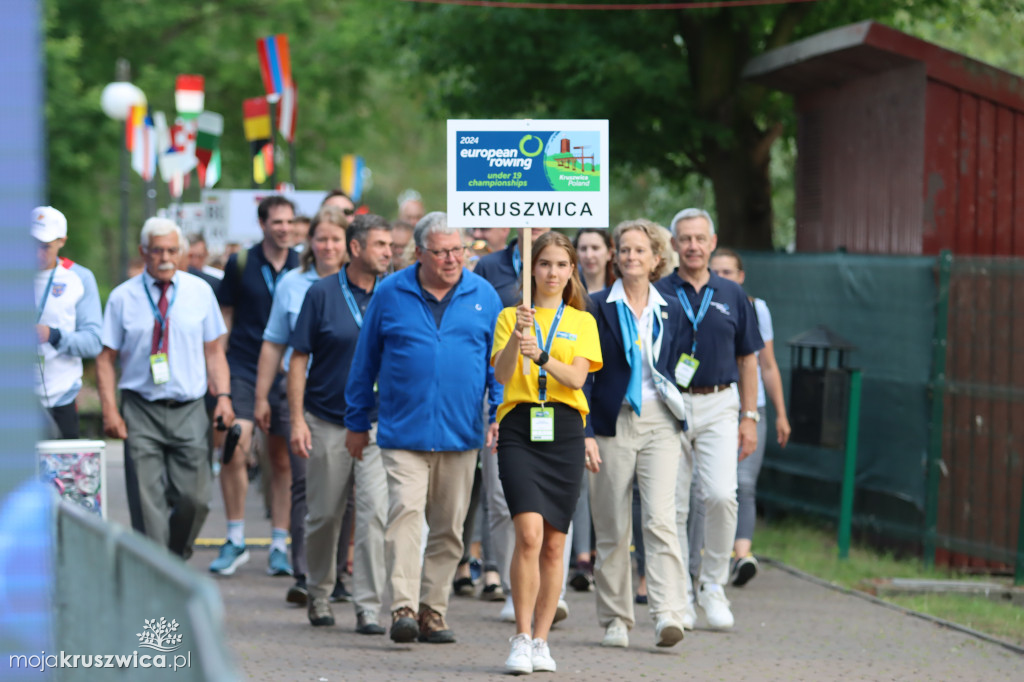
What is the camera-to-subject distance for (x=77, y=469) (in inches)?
306

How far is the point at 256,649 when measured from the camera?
8.04 metres

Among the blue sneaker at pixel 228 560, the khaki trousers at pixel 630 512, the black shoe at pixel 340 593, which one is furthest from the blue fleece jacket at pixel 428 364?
the blue sneaker at pixel 228 560

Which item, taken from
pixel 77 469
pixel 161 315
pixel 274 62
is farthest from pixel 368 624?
pixel 274 62

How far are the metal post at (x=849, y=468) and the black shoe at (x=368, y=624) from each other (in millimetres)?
4561

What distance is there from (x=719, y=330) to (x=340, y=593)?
2.92 meters

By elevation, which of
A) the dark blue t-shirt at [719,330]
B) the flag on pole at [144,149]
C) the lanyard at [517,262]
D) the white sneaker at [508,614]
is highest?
the flag on pole at [144,149]

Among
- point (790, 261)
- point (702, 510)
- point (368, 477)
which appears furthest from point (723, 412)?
point (790, 261)

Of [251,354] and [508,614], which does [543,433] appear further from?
[251,354]

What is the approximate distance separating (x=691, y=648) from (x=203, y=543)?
196 inches

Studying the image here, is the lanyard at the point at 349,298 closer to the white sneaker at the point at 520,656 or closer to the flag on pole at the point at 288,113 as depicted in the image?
the white sneaker at the point at 520,656

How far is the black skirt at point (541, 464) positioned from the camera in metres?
7.58

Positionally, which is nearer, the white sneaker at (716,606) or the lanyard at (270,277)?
the white sneaker at (716,606)

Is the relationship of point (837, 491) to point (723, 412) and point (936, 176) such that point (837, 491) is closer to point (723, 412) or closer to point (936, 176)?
point (936, 176)

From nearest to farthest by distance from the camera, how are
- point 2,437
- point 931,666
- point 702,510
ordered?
point 2,437 → point 931,666 → point 702,510
